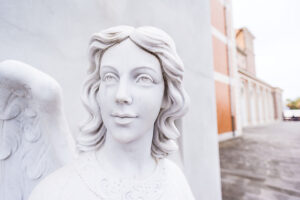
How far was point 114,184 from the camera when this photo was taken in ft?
1.69

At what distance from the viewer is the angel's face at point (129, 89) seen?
0.49m

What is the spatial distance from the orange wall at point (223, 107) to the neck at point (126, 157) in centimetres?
582

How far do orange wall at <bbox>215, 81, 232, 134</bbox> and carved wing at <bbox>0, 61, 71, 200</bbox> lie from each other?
592 cm

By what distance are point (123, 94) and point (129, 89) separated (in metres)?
0.03

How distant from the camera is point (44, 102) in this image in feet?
1.86

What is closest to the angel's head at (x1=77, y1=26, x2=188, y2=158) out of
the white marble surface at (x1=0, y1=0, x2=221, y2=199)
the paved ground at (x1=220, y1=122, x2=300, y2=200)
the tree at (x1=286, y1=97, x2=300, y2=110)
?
the white marble surface at (x1=0, y1=0, x2=221, y2=199)

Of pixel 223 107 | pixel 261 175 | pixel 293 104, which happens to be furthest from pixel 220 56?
pixel 293 104

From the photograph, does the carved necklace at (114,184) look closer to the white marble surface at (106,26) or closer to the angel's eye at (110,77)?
the angel's eye at (110,77)

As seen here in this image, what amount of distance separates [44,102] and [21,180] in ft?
1.18

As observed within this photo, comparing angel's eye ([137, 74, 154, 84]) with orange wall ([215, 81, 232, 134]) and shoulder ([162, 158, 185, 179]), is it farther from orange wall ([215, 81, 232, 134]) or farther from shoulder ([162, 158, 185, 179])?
orange wall ([215, 81, 232, 134])

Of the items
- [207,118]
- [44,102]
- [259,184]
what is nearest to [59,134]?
[44,102]

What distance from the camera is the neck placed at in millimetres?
554

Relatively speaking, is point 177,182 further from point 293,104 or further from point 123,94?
point 293,104

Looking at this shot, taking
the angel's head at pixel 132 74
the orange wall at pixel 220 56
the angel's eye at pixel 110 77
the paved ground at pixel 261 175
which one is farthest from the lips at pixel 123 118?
the orange wall at pixel 220 56
